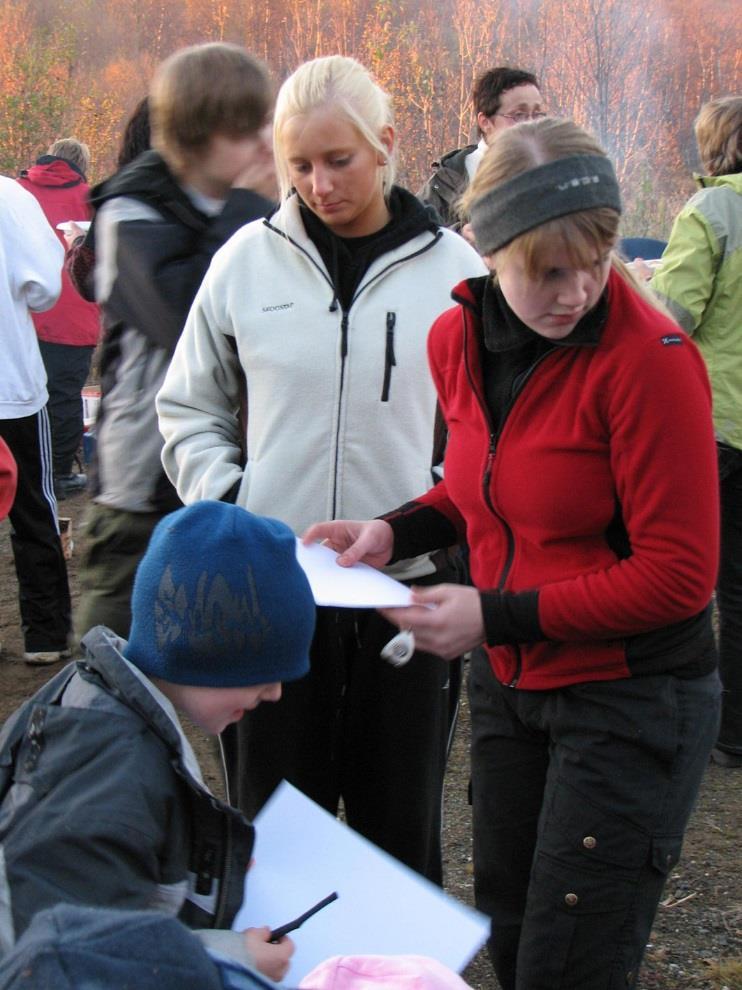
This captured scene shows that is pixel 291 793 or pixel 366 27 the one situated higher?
pixel 366 27

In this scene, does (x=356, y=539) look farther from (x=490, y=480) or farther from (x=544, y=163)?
(x=544, y=163)

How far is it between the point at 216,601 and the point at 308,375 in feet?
2.73

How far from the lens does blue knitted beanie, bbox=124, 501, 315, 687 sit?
5.17 feet

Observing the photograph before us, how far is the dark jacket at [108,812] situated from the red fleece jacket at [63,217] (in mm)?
5988

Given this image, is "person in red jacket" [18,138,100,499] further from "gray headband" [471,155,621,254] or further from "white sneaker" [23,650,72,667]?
"gray headband" [471,155,621,254]

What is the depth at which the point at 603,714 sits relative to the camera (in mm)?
1835

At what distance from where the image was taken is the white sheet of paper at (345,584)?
190 centimetres

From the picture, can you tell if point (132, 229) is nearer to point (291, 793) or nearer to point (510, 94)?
A: point (291, 793)

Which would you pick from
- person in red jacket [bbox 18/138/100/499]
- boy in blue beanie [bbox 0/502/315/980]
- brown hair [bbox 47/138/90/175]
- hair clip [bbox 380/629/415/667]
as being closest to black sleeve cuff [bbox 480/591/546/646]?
hair clip [bbox 380/629/415/667]

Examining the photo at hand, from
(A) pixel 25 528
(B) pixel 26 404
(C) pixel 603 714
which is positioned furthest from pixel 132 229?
(A) pixel 25 528

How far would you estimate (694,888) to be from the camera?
325 centimetres

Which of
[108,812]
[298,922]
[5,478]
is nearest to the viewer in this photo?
[108,812]

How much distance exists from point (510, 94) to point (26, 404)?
2285 millimetres

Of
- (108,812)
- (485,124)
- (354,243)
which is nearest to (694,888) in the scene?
(354,243)
